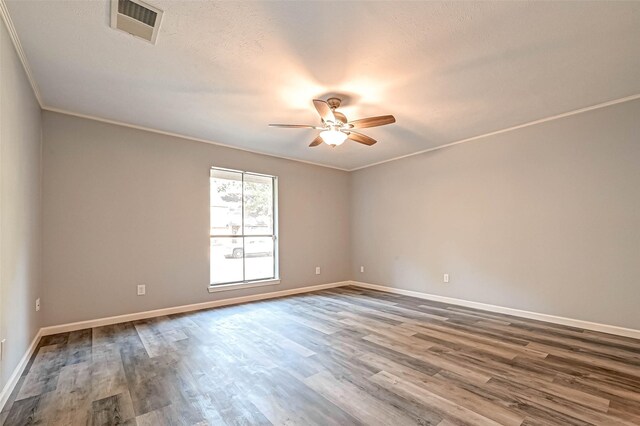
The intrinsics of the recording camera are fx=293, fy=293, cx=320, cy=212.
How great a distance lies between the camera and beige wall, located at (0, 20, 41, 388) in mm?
1996

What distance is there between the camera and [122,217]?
12.5ft

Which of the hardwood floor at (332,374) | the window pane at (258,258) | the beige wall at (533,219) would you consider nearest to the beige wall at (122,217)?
the window pane at (258,258)

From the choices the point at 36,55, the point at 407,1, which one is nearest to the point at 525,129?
the point at 407,1

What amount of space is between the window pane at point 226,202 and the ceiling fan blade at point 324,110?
2.44m

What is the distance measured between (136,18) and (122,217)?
104 inches

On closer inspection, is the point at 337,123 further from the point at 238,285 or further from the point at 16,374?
the point at 16,374

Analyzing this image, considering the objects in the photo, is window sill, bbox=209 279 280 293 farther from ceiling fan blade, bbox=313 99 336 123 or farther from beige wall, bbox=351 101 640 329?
ceiling fan blade, bbox=313 99 336 123

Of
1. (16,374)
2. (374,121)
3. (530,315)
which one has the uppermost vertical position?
(374,121)

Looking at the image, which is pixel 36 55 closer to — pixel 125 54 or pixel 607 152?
pixel 125 54

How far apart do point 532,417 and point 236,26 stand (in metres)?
3.14

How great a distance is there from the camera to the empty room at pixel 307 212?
6.43 ft

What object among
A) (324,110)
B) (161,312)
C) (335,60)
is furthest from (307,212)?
(335,60)

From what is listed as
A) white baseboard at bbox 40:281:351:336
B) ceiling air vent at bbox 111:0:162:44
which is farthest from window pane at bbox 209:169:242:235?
ceiling air vent at bbox 111:0:162:44

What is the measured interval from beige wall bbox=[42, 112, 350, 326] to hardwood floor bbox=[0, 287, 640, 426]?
18.2 inches
